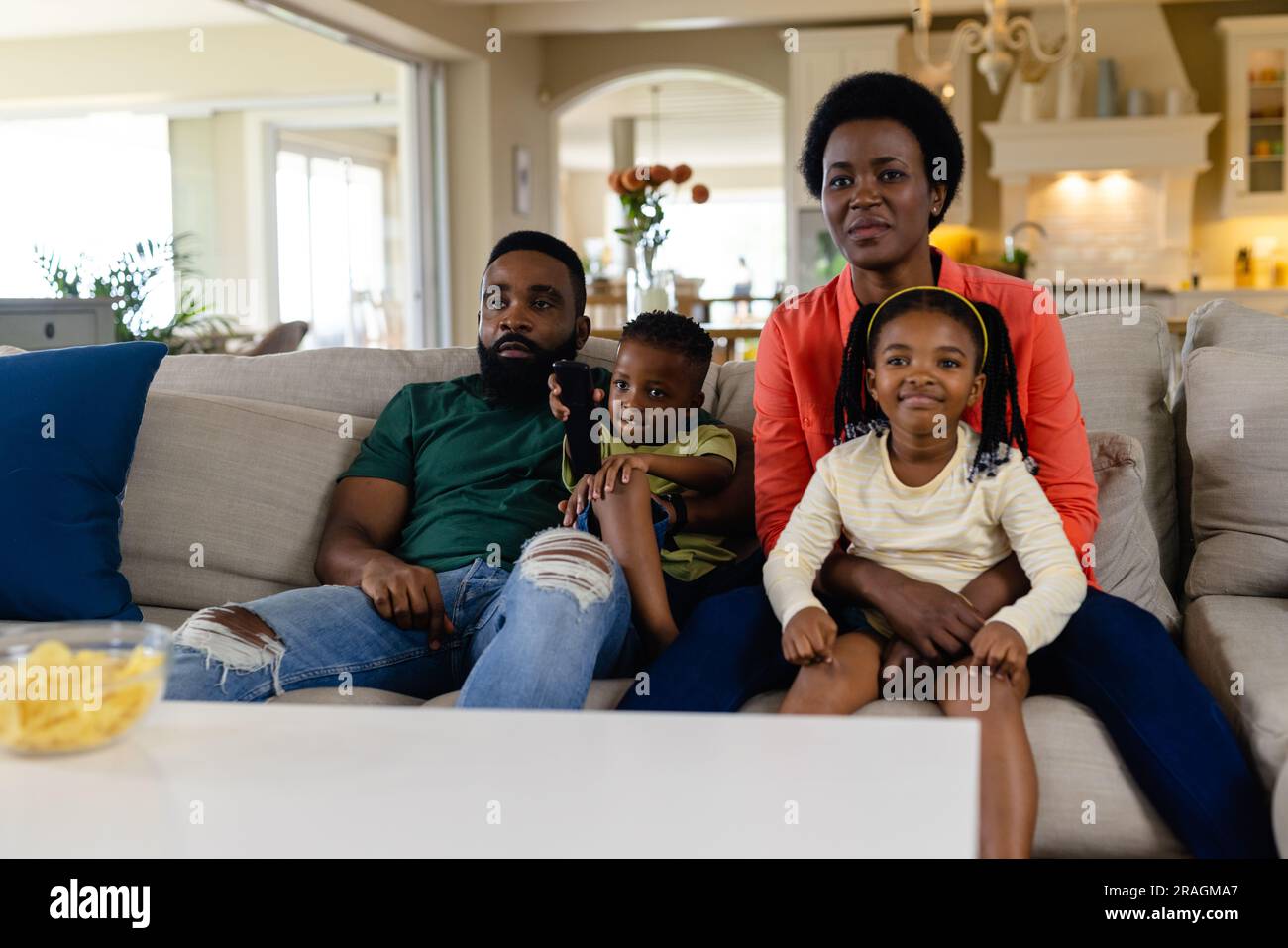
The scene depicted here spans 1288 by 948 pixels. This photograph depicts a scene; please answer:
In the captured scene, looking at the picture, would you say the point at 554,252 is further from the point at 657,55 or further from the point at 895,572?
the point at 657,55

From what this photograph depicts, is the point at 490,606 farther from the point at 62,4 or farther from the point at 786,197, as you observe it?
the point at 786,197

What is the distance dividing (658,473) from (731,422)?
0.41 metres

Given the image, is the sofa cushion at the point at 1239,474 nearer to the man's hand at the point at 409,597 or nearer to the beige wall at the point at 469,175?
the man's hand at the point at 409,597

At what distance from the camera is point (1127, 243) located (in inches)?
300

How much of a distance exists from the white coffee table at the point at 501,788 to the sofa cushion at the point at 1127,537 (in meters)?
0.86

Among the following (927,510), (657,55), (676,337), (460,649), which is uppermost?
(657,55)

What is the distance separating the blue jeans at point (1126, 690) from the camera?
1.41 m

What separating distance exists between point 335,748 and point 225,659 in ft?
1.80

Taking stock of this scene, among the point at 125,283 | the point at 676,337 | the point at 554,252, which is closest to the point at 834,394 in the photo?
the point at 676,337

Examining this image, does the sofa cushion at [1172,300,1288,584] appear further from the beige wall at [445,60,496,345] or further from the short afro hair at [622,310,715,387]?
the beige wall at [445,60,496,345]

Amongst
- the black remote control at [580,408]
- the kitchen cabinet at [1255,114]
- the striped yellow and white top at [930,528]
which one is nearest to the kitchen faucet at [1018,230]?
the kitchen cabinet at [1255,114]

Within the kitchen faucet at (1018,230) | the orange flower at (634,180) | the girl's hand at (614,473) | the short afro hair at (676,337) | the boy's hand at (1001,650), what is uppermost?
the kitchen faucet at (1018,230)

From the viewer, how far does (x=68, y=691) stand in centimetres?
109

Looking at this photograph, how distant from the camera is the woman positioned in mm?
1443
